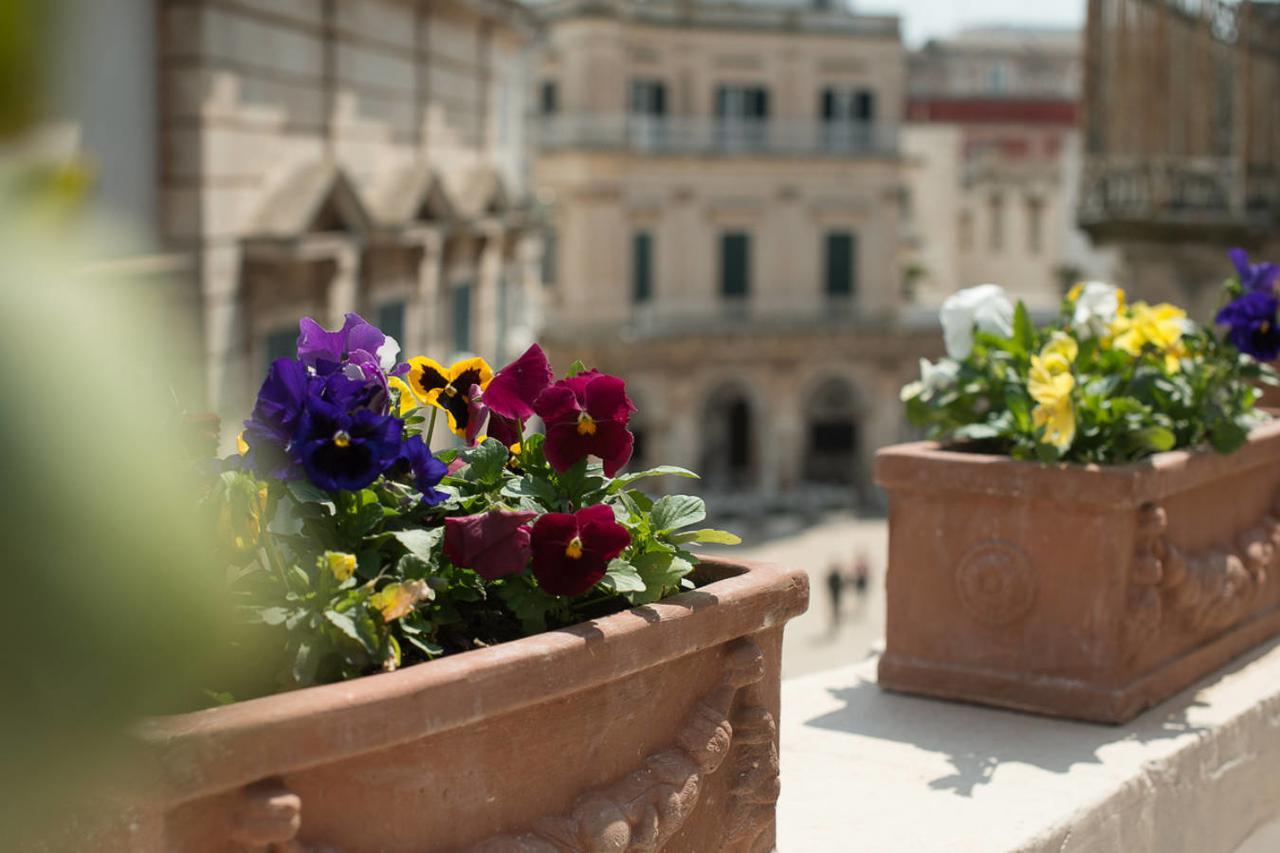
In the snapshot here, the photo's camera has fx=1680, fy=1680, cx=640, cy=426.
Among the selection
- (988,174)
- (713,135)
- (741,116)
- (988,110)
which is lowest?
(713,135)

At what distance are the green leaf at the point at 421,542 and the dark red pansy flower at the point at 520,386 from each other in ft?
1.16

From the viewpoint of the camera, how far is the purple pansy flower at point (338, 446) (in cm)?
244

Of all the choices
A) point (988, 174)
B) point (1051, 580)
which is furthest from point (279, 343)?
point (988, 174)

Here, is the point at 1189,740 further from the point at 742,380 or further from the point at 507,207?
the point at 742,380

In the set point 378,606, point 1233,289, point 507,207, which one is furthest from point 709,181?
point 378,606

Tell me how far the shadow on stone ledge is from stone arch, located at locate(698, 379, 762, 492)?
118 ft

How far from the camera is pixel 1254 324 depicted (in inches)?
189

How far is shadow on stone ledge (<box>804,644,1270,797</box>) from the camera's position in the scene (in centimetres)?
400

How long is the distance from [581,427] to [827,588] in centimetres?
2659

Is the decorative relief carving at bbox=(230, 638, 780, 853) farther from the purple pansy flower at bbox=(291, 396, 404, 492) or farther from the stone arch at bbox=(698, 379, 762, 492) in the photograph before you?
the stone arch at bbox=(698, 379, 762, 492)

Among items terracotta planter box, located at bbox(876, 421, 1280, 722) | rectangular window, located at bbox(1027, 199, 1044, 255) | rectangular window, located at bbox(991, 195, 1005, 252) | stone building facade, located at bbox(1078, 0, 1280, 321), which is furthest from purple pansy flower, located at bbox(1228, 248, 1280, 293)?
rectangular window, located at bbox(1027, 199, 1044, 255)

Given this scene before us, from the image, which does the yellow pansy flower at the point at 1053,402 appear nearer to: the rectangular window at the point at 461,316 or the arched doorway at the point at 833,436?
the rectangular window at the point at 461,316

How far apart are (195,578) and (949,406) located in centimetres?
407

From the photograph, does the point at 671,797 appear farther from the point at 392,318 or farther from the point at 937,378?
the point at 392,318
